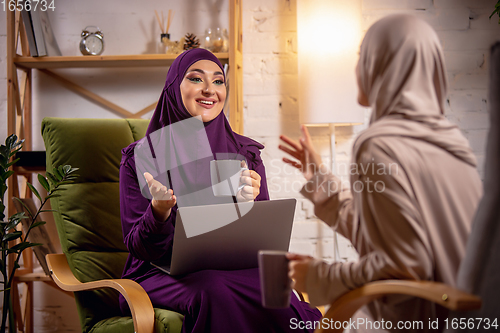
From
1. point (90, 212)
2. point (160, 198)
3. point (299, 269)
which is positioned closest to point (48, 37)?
point (90, 212)

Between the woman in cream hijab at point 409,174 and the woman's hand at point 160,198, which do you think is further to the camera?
the woman's hand at point 160,198

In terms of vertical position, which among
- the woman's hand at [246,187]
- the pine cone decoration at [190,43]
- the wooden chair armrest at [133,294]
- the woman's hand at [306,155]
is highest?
the pine cone decoration at [190,43]

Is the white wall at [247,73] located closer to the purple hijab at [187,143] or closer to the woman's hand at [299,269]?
the purple hijab at [187,143]

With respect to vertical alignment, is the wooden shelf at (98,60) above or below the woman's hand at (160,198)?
above

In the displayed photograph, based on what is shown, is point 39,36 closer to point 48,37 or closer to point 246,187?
point 48,37

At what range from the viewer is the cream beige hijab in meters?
0.57

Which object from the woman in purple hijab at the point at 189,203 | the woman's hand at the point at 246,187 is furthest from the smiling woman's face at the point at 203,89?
the woman's hand at the point at 246,187

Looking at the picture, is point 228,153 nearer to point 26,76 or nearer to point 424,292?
point 424,292

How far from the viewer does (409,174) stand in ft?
1.82

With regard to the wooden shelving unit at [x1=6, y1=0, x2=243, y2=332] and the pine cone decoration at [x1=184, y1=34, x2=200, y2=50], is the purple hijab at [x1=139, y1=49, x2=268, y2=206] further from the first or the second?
the pine cone decoration at [x1=184, y1=34, x2=200, y2=50]

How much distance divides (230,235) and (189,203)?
12.4 inches

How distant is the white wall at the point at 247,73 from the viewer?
2023 millimetres

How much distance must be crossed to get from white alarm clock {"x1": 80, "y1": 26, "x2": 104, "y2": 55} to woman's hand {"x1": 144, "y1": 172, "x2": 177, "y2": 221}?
1.11 metres

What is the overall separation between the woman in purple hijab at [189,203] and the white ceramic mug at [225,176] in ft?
0.26
